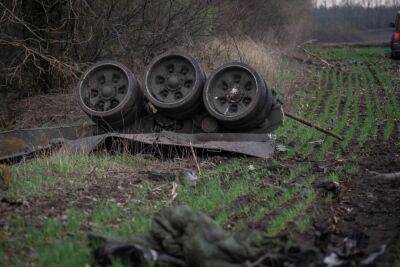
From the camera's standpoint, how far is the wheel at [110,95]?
368 inches

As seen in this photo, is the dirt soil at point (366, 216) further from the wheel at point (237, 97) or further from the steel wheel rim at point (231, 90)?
the steel wheel rim at point (231, 90)

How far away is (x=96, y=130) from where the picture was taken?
32.3 ft

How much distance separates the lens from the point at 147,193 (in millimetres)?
6680

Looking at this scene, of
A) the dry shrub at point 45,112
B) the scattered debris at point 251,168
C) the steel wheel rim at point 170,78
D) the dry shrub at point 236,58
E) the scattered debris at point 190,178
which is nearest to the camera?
the scattered debris at point 190,178

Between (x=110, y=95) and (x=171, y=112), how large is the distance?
3.72ft

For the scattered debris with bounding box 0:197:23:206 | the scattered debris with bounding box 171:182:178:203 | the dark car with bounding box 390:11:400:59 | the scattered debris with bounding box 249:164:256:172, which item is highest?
the dark car with bounding box 390:11:400:59

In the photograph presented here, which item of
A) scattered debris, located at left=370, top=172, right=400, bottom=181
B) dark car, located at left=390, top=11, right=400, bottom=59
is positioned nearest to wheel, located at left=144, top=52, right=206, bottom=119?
scattered debris, located at left=370, top=172, right=400, bottom=181

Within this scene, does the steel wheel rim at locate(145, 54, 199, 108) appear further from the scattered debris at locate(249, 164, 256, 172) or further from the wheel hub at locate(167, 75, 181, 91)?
the scattered debris at locate(249, 164, 256, 172)

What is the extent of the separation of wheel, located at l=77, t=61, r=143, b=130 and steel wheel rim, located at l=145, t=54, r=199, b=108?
0.90ft

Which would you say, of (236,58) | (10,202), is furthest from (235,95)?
(236,58)

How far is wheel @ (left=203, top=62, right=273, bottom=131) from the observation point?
357 inches

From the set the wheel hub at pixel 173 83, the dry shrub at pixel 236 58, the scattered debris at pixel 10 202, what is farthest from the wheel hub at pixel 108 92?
the dry shrub at pixel 236 58

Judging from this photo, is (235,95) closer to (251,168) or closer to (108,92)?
(251,168)

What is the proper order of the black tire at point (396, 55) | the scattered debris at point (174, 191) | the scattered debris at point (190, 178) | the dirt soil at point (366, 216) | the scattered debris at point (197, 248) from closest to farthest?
1. the scattered debris at point (197, 248)
2. the dirt soil at point (366, 216)
3. the scattered debris at point (174, 191)
4. the scattered debris at point (190, 178)
5. the black tire at point (396, 55)
